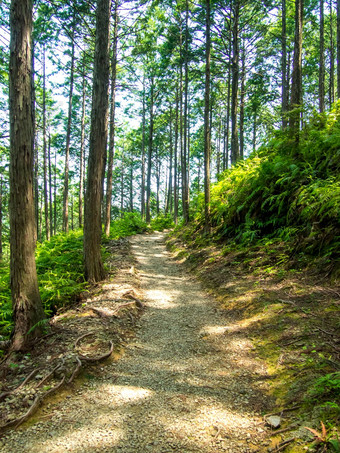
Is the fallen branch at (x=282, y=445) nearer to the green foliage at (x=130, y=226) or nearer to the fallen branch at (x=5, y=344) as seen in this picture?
the fallen branch at (x=5, y=344)

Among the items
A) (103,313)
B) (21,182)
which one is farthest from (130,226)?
(21,182)

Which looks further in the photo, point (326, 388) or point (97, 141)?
point (97, 141)

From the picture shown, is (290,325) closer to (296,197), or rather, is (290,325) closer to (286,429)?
(286,429)

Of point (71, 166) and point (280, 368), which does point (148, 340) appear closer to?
point (280, 368)

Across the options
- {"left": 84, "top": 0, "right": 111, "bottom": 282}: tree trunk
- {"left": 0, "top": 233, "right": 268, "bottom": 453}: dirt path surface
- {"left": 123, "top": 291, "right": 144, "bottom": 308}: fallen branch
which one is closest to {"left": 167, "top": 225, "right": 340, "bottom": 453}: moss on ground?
{"left": 0, "top": 233, "right": 268, "bottom": 453}: dirt path surface

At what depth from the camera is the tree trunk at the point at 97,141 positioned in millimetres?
6556

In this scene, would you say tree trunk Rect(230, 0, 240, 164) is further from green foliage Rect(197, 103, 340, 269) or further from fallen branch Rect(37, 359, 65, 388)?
fallen branch Rect(37, 359, 65, 388)

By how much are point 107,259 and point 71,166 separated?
23.2 m

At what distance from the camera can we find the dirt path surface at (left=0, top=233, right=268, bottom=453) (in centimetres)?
232

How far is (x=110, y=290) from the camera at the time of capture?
20.0ft

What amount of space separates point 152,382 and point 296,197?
5.12 meters

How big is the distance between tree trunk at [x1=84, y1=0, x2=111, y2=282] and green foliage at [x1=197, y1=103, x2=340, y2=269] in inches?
159

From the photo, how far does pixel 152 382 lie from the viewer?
128 inches

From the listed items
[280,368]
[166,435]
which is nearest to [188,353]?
[280,368]
